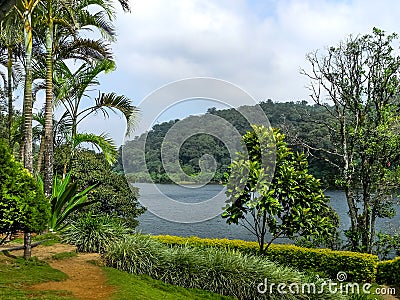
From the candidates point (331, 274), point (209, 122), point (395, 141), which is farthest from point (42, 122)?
point (395, 141)

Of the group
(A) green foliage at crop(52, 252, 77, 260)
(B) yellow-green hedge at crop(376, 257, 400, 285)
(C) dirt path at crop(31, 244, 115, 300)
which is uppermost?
(A) green foliage at crop(52, 252, 77, 260)

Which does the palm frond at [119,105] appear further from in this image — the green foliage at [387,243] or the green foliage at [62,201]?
the green foliage at [387,243]

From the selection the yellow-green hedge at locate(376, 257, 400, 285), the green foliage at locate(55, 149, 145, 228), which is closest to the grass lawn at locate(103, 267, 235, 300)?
the yellow-green hedge at locate(376, 257, 400, 285)

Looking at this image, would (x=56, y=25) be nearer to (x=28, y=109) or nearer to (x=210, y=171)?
(x=28, y=109)

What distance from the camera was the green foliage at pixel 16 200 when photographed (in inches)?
189

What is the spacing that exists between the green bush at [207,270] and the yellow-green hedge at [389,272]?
7.84 feet

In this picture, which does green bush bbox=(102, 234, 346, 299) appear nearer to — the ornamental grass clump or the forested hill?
the ornamental grass clump

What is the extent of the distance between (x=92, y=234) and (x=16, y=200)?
235 centimetres

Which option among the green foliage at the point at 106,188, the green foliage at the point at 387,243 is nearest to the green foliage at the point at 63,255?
the green foliage at the point at 106,188

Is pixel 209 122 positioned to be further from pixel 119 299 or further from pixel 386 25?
pixel 386 25

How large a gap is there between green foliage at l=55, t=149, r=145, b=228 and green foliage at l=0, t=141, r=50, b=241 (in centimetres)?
490

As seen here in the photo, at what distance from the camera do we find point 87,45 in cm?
937

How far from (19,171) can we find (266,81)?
269 inches

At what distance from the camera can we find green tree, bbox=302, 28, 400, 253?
31.1 feet
